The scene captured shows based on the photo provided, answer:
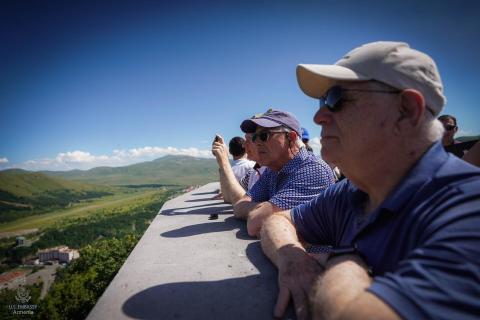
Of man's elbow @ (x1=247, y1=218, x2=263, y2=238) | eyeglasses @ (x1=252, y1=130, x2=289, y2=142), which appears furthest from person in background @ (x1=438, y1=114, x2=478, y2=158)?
man's elbow @ (x1=247, y1=218, x2=263, y2=238)

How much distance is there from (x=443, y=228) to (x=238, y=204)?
3119 millimetres

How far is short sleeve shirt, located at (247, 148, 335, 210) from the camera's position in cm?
291

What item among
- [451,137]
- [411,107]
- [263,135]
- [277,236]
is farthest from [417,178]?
[451,137]

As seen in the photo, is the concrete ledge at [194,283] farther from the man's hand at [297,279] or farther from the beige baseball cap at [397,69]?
the beige baseball cap at [397,69]

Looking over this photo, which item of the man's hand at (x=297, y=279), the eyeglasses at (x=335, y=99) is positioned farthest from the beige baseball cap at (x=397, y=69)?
the man's hand at (x=297, y=279)

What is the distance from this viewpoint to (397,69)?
1366 mm

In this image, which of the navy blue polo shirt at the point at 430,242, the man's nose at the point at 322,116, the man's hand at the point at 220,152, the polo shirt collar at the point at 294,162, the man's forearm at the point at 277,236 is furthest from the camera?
the man's hand at the point at 220,152

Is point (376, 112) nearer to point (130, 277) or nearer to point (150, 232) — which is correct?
point (130, 277)

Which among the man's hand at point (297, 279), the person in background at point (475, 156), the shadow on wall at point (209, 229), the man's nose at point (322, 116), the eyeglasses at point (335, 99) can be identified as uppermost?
the eyeglasses at point (335, 99)

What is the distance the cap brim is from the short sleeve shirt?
1306 mm

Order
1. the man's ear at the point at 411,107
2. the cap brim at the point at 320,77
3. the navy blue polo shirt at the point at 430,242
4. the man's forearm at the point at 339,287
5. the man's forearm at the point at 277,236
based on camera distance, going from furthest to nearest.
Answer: the man's forearm at the point at 277,236, the cap brim at the point at 320,77, the man's ear at the point at 411,107, the man's forearm at the point at 339,287, the navy blue polo shirt at the point at 430,242

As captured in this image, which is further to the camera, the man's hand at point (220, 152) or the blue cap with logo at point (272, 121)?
the man's hand at point (220, 152)

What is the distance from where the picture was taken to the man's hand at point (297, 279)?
1410mm

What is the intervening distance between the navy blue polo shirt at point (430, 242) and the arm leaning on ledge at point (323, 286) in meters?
0.06
